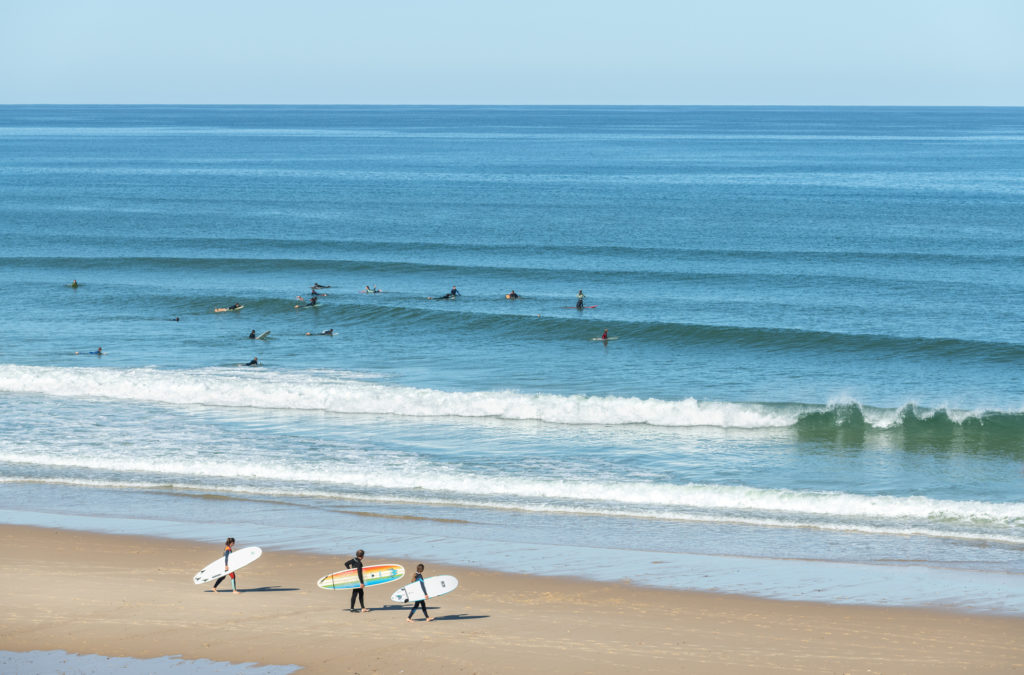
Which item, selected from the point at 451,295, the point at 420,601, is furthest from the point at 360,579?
the point at 451,295

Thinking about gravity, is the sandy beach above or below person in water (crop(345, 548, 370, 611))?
below

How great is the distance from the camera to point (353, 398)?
107ft

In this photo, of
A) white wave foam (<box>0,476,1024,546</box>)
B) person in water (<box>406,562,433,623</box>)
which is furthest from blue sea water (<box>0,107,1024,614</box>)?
person in water (<box>406,562,433,623</box>)

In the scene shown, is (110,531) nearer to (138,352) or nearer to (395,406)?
(395,406)

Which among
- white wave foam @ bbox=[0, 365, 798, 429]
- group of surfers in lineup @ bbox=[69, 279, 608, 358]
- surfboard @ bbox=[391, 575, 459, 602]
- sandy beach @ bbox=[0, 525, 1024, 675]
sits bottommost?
sandy beach @ bbox=[0, 525, 1024, 675]

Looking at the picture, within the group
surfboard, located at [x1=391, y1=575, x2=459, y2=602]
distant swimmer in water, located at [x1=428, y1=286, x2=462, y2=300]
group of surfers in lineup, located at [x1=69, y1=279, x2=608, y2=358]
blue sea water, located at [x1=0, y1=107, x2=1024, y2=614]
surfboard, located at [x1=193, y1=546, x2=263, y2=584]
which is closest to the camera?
surfboard, located at [x1=391, y1=575, x2=459, y2=602]

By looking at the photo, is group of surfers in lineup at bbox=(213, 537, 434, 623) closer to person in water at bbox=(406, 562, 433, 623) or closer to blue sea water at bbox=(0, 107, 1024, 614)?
person in water at bbox=(406, 562, 433, 623)

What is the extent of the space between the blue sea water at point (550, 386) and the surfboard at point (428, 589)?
7.78ft

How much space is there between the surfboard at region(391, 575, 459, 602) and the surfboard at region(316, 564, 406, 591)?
1.25 feet

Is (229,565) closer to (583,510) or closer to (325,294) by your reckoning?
(583,510)

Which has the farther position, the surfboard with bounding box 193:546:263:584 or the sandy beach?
the surfboard with bounding box 193:546:263:584

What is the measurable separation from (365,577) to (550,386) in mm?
17667

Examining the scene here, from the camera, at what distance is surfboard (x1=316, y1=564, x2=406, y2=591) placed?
16.9m

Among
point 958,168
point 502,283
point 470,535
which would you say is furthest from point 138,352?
point 958,168
